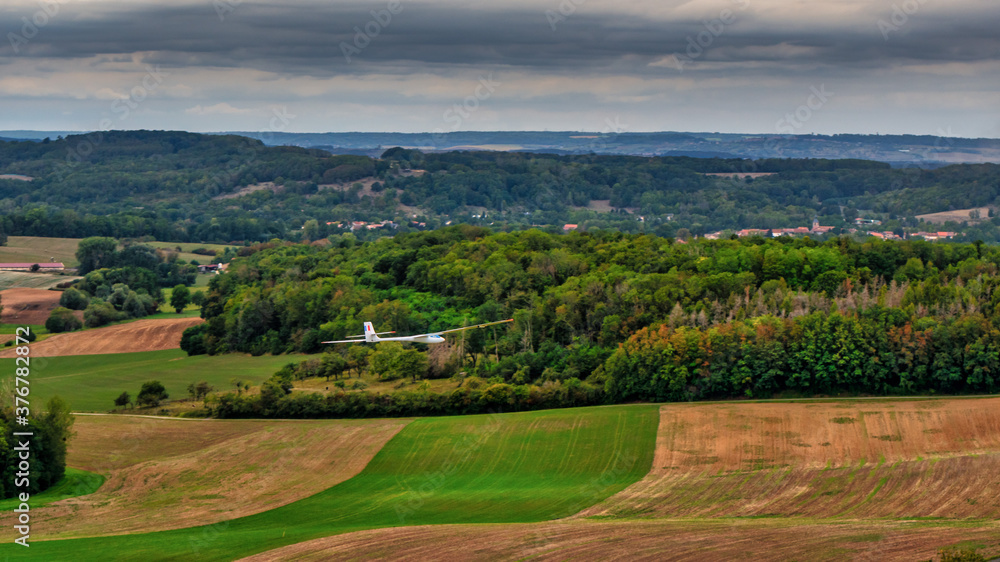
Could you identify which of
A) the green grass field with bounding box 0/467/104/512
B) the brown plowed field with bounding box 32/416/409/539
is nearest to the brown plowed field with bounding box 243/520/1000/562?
the brown plowed field with bounding box 32/416/409/539

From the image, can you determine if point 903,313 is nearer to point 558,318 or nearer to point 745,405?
point 745,405

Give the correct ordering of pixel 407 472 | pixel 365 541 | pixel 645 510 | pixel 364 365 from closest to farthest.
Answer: pixel 365 541, pixel 645 510, pixel 407 472, pixel 364 365

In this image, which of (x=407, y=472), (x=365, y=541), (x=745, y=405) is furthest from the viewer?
(x=745, y=405)

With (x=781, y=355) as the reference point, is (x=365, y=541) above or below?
below

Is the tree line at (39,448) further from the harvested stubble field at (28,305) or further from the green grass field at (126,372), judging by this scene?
the harvested stubble field at (28,305)

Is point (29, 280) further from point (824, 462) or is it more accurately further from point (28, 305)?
point (824, 462)

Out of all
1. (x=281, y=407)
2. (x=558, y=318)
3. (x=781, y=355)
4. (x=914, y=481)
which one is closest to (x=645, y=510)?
(x=914, y=481)

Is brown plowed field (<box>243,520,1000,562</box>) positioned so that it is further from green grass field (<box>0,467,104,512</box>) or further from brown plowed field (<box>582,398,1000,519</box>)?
green grass field (<box>0,467,104,512</box>)

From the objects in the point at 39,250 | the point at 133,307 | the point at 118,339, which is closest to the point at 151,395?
the point at 118,339
